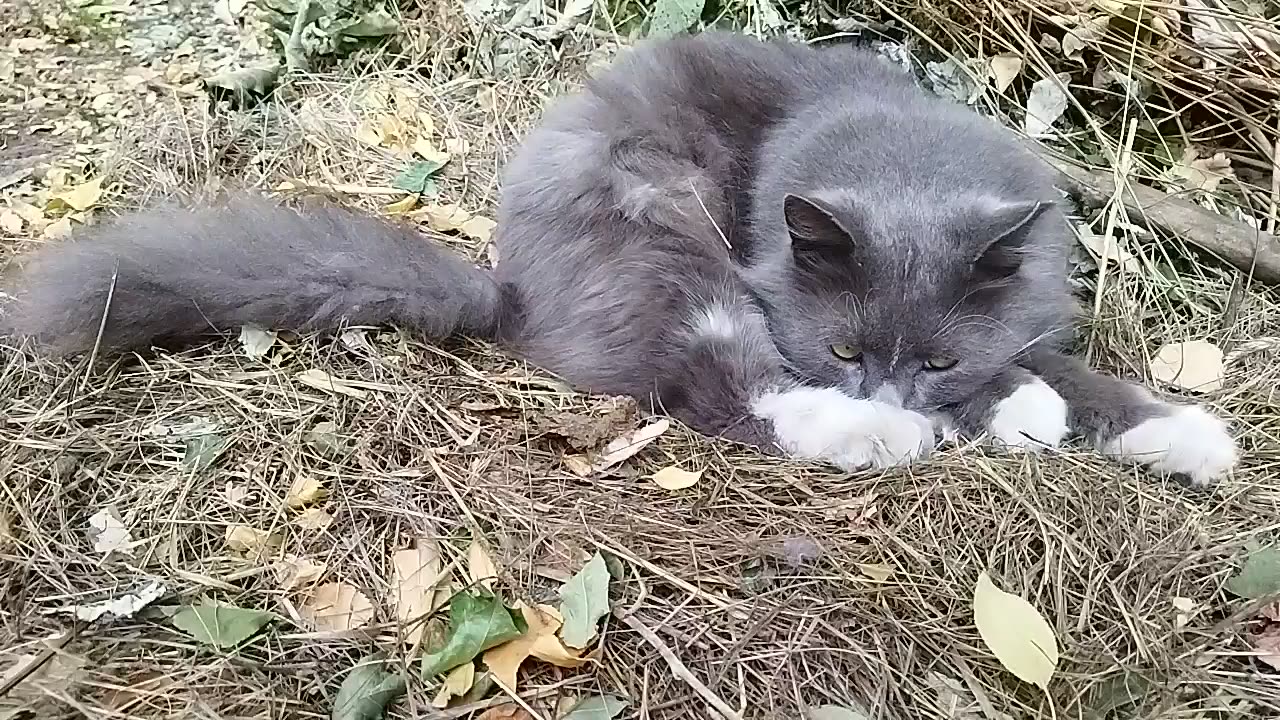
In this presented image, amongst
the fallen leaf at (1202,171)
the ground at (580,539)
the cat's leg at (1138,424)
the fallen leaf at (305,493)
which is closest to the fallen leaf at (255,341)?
the ground at (580,539)

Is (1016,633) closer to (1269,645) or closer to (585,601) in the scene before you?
(1269,645)

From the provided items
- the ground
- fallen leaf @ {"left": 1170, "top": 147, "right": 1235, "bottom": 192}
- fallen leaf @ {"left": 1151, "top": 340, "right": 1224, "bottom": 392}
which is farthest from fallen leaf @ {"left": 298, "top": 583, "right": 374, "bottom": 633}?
fallen leaf @ {"left": 1170, "top": 147, "right": 1235, "bottom": 192}

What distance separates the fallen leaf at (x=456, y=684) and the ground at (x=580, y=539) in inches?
0.7

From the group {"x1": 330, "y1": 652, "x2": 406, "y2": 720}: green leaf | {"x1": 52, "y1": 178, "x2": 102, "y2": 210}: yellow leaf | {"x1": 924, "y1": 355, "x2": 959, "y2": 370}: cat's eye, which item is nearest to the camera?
{"x1": 330, "y1": 652, "x2": 406, "y2": 720}: green leaf

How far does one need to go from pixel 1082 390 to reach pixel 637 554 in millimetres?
1146

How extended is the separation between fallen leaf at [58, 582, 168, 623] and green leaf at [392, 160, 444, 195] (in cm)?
151

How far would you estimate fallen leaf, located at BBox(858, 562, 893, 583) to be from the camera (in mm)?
1778

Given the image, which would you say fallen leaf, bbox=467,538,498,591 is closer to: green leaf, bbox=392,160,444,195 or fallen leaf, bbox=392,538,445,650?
fallen leaf, bbox=392,538,445,650

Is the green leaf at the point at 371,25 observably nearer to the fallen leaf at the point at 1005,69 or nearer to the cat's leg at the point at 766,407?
the cat's leg at the point at 766,407

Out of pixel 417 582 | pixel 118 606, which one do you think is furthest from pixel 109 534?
pixel 417 582

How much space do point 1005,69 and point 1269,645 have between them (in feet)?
6.11

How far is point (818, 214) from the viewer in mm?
1956

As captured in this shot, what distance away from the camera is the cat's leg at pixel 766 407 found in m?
2.03

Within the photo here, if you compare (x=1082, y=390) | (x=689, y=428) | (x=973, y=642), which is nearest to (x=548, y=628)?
(x=689, y=428)
